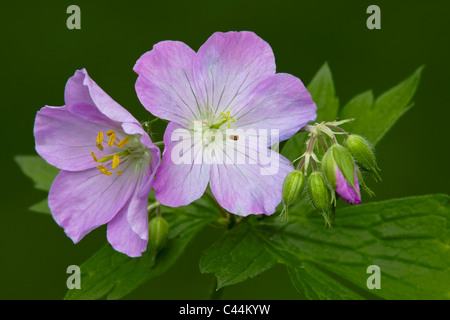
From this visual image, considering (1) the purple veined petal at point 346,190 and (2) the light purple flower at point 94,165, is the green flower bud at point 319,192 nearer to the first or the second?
(1) the purple veined petal at point 346,190

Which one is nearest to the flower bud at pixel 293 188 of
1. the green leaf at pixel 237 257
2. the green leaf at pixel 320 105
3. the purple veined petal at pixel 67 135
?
the green leaf at pixel 237 257

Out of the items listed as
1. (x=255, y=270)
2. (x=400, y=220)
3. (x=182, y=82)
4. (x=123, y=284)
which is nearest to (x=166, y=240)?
(x=123, y=284)

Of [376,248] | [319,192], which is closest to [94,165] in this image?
[319,192]

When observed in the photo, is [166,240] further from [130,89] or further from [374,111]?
[130,89]

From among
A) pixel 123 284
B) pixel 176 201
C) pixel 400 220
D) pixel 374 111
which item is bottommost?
pixel 123 284

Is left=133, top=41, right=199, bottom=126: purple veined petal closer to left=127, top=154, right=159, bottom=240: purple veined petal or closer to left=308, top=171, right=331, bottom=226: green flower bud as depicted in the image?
left=127, top=154, right=159, bottom=240: purple veined petal

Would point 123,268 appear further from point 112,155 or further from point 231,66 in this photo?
point 231,66
